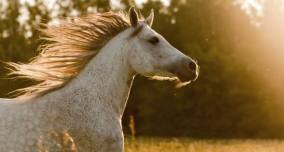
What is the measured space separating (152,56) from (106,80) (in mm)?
693

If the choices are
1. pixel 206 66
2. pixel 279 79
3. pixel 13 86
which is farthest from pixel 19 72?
pixel 279 79

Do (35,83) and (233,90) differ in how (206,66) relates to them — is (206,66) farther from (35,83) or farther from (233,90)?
(35,83)

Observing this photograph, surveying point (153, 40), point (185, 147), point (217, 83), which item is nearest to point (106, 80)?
point (153, 40)

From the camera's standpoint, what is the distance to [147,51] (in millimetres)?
8562

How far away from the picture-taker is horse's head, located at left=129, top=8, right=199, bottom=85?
853 cm

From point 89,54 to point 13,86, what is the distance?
23154 millimetres

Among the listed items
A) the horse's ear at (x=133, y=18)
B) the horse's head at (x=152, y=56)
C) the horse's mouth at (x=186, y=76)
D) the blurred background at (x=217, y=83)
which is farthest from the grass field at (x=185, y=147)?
the blurred background at (x=217, y=83)

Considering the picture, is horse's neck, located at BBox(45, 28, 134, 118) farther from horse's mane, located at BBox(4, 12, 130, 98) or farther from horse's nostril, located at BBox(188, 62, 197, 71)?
horse's nostril, located at BBox(188, 62, 197, 71)

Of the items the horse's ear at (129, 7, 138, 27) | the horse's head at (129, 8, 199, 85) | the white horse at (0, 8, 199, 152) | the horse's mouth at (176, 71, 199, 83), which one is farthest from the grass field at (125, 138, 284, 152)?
the horse's ear at (129, 7, 138, 27)

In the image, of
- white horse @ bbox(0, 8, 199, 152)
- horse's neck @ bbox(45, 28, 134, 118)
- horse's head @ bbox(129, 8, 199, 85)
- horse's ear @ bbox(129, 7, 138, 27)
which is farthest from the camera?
horse's ear @ bbox(129, 7, 138, 27)

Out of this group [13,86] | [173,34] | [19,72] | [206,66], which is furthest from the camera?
[173,34]

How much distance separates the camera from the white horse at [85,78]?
24.3 feet

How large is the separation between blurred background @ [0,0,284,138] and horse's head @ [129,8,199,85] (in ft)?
128

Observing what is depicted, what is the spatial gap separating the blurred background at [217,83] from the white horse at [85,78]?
128ft
